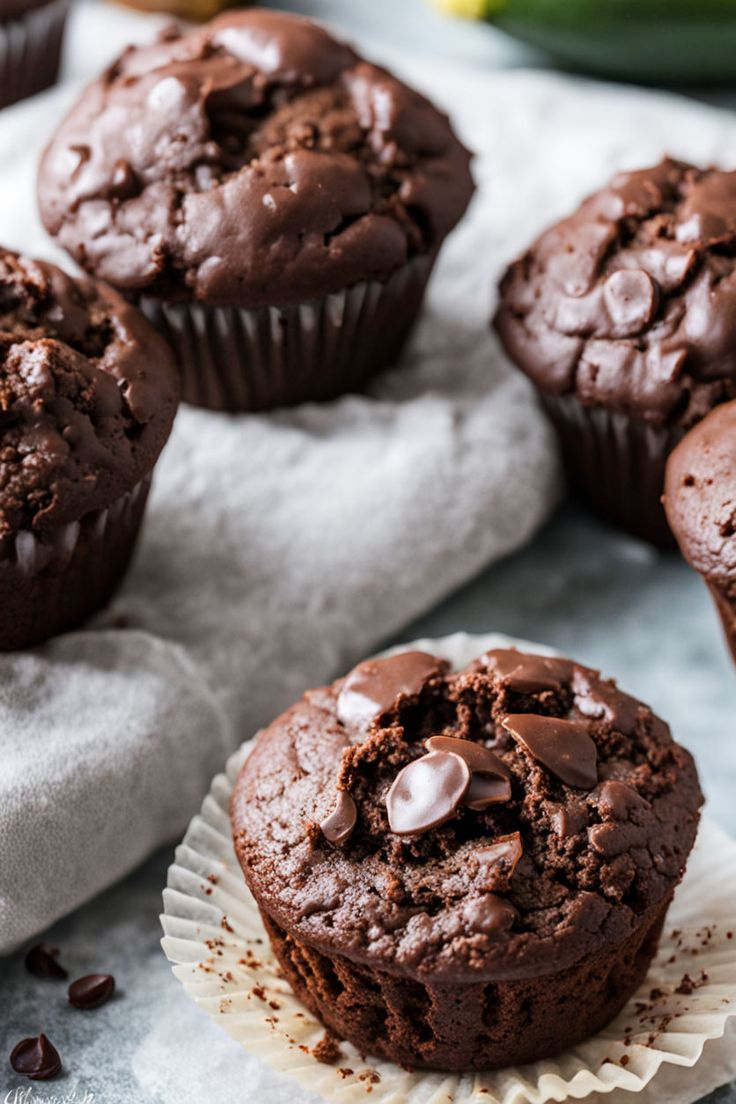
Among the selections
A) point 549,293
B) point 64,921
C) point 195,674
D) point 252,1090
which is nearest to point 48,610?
point 195,674

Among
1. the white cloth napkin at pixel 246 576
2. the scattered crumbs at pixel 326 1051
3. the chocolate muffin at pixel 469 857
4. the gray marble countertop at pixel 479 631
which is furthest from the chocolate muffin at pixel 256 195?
the scattered crumbs at pixel 326 1051

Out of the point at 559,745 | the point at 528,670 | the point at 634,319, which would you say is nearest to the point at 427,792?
the point at 559,745

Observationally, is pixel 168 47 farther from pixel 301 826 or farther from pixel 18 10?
pixel 301 826

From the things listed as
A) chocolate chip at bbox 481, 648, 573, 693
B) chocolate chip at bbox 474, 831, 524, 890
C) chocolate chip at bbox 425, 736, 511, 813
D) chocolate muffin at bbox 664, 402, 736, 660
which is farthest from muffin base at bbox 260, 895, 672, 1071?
chocolate muffin at bbox 664, 402, 736, 660

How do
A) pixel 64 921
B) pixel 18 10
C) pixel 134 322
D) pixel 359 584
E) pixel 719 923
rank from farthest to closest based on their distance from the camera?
1. pixel 18 10
2. pixel 359 584
3. pixel 134 322
4. pixel 64 921
5. pixel 719 923

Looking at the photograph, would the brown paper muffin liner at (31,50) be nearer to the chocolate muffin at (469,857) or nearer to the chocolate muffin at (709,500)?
the chocolate muffin at (709,500)

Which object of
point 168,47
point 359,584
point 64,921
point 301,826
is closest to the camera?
point 301,826

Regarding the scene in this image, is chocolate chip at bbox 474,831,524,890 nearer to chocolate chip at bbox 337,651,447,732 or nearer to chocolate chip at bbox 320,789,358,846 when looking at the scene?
chocolate chip at bbox 320,789,358,846
